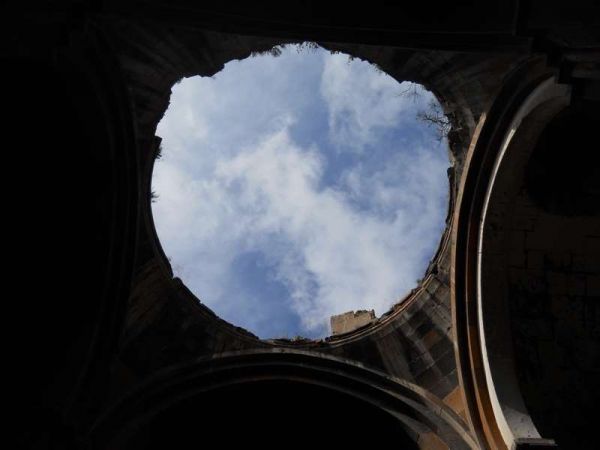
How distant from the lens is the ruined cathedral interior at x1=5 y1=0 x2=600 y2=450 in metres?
5.74

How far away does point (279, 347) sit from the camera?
25.9ft

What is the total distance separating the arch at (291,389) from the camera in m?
6.70

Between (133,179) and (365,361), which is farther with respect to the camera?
(365,361)

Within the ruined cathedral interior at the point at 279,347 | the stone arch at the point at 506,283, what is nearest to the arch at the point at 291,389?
the ruined cathedral interior at the point at 279,347

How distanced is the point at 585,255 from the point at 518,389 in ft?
6.34

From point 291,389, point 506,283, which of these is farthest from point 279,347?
point 506,283

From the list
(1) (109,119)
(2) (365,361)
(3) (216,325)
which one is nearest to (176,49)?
(1) (109,119)

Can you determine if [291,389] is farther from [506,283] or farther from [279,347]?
[506,283]

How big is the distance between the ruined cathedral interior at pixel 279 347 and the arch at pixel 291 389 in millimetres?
23

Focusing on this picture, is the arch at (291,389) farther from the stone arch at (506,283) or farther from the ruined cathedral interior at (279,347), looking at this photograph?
the stone arch at (506,283)

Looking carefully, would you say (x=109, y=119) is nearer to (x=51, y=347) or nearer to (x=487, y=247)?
(x=51, y=347)

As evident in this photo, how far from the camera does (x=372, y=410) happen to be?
7328 millimetres

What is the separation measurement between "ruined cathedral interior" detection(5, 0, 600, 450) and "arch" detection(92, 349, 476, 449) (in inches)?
0.9

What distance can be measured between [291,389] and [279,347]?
2.14ft
